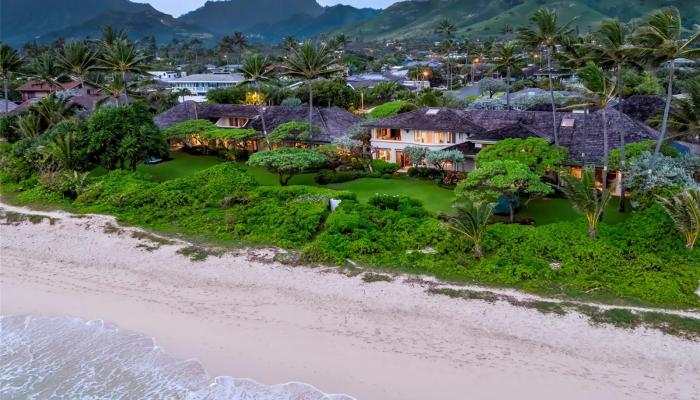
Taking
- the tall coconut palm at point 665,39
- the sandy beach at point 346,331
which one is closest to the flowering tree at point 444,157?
the tall coconut palm at point 665,39

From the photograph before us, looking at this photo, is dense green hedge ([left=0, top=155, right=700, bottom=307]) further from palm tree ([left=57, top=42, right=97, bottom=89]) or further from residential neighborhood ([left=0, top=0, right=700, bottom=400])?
palm tree ([left=57, top=42, right=97, bottom=89])

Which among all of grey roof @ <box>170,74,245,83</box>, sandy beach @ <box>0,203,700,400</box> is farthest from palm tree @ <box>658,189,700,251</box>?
grey roof @ <box>170,74,245,83</box>

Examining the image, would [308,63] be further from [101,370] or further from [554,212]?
[101,370]

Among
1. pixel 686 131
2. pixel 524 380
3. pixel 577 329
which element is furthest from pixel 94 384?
pixel 686 131

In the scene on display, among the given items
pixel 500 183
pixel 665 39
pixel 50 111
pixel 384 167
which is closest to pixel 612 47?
pixel 665 39

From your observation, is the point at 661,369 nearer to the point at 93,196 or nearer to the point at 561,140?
the point at 561,140

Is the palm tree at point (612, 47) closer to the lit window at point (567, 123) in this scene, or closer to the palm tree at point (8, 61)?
the lit window at point (567, 123)
